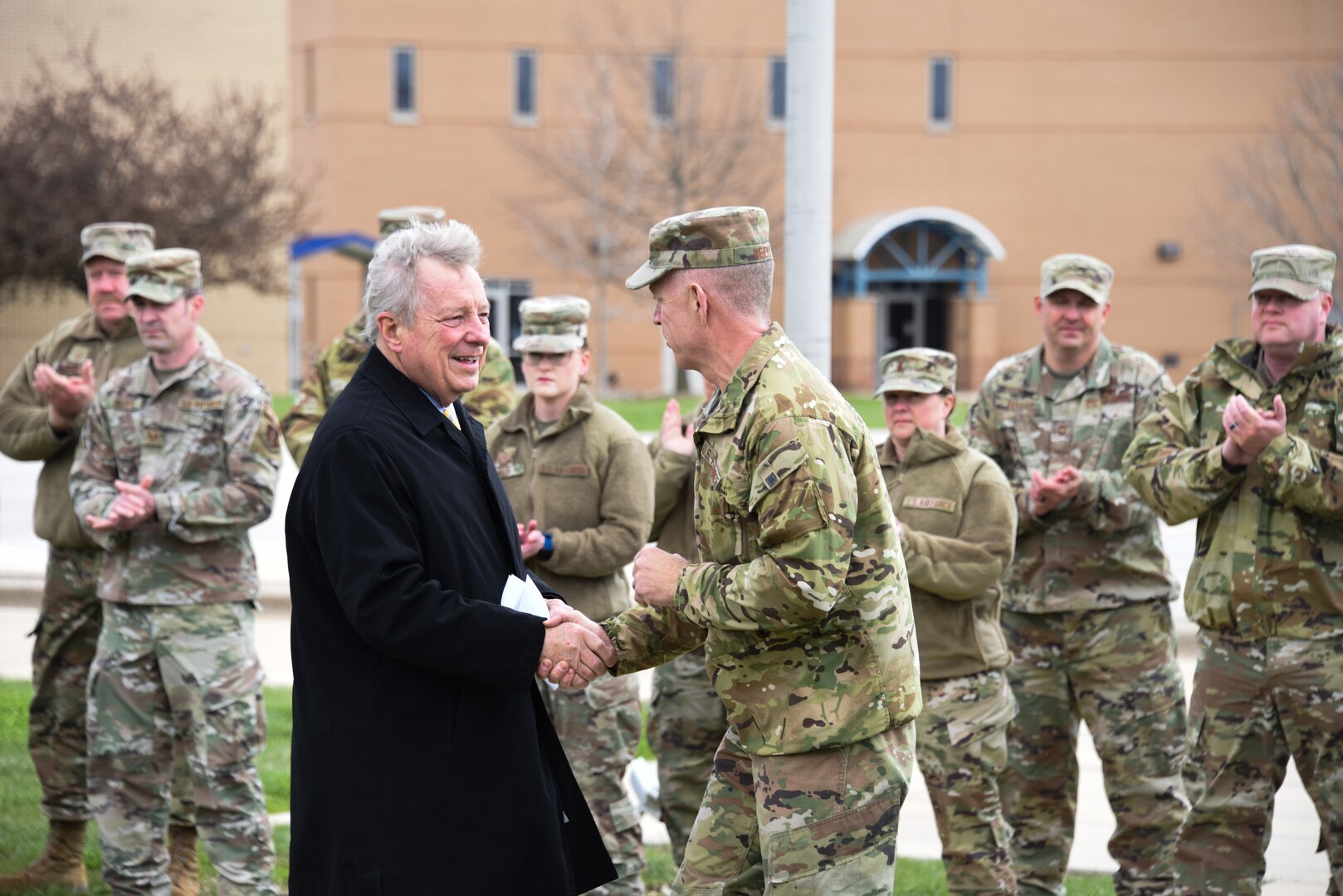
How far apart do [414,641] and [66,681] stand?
356cm

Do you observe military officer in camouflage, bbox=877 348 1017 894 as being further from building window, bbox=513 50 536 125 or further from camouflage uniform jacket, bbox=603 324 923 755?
building window, bbox=513 50 536 125

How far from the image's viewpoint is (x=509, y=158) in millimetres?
37531

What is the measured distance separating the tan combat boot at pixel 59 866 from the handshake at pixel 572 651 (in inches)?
133

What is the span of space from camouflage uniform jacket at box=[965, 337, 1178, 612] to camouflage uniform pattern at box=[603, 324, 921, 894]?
2.55 metres

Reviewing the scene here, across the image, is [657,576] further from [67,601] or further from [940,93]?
[940,93]

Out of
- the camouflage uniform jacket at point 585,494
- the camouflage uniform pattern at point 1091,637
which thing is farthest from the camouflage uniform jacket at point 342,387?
the camouflage uniform pattern at point 1091,637

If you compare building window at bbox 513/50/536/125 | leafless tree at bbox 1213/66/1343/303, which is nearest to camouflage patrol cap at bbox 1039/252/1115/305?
leafless tree at bbox 1213/66/1343/303

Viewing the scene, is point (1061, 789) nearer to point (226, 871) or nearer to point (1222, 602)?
point (1222, 602)

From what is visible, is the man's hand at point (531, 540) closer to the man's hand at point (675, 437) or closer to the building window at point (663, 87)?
the man's hand at point (675, 437)

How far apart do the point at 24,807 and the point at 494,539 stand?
14.9 ft

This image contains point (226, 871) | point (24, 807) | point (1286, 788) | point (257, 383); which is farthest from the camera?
point (1286, 788)

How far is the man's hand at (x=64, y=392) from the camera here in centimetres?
645

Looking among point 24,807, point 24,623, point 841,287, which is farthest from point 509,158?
point 24,807

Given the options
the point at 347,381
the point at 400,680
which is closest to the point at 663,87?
the point at 347,381
